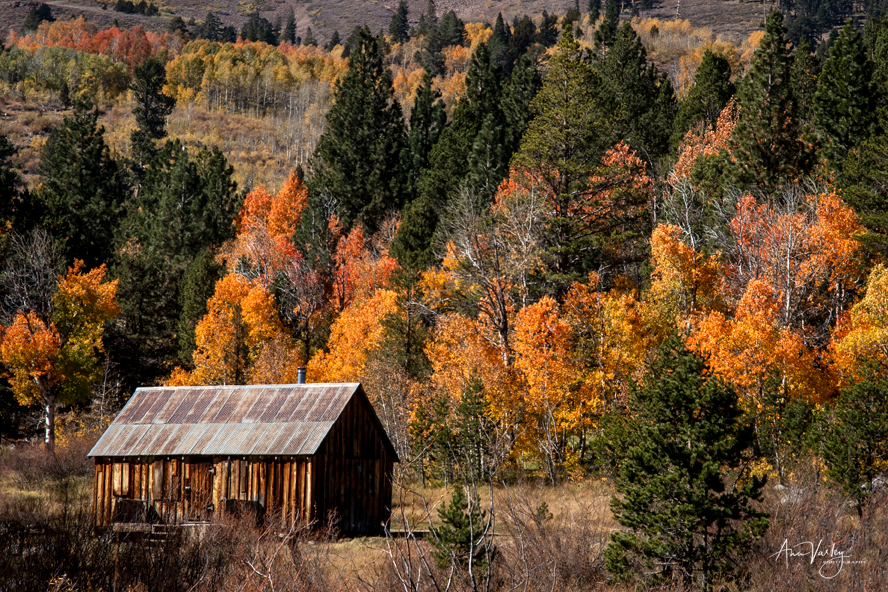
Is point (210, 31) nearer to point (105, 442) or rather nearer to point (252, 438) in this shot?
point (105, 442)

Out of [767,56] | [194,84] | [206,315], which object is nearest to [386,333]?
[206,315]

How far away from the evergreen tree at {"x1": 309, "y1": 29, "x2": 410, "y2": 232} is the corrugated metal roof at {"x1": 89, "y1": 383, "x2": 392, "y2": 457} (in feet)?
108

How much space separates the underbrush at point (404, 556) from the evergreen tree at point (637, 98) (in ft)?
113

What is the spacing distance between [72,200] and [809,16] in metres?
136

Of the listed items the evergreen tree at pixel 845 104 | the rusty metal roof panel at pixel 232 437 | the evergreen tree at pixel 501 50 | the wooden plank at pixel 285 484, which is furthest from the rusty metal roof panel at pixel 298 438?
the evergreen tree at pixel 501 50

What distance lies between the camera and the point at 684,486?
17.9 meters

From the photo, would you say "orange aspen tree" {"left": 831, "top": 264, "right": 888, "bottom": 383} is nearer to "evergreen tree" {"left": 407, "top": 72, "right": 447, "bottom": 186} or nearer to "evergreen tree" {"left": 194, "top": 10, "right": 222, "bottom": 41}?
"evergreen tree" {"left": 407, "top": 72, "right": 447, "bottom": 186}

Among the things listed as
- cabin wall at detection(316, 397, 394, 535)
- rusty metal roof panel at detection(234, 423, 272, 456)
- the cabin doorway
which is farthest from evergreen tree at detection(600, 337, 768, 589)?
the cabin doorway

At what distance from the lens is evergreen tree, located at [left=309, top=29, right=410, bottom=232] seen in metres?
60.9

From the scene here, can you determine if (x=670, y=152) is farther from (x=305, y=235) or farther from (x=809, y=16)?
(x=809, y=16)

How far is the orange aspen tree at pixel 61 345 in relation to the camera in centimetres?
4431

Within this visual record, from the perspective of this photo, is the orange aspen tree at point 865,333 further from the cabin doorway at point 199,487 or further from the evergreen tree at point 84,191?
the evergreen tree at point 84,191

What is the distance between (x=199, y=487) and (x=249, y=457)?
2041mm

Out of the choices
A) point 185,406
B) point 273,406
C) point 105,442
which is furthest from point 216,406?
point 105,442
